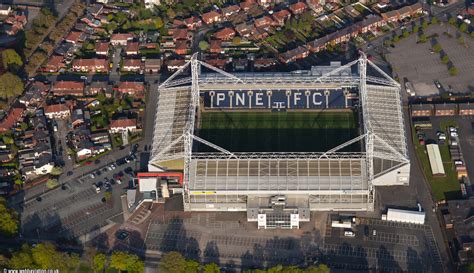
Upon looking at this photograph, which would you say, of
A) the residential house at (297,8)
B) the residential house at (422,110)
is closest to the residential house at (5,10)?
the residential house at (297,8)

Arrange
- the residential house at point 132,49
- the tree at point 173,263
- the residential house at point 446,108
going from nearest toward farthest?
the tree at point 173,263, the residential house at point 446,108, the residential house at point 132,49

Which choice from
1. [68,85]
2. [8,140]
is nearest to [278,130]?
[68,85]

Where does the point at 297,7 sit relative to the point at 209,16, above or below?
above

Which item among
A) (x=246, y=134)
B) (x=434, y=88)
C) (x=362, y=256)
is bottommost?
(x=362, y=256)

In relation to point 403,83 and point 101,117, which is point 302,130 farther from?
point 101,117

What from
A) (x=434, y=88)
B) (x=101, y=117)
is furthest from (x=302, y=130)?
(x=101, y=117)

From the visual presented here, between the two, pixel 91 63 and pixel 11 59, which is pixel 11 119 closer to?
pixel 11 59

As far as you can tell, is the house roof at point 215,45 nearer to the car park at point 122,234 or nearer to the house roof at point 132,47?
the house roof at point 132,47
